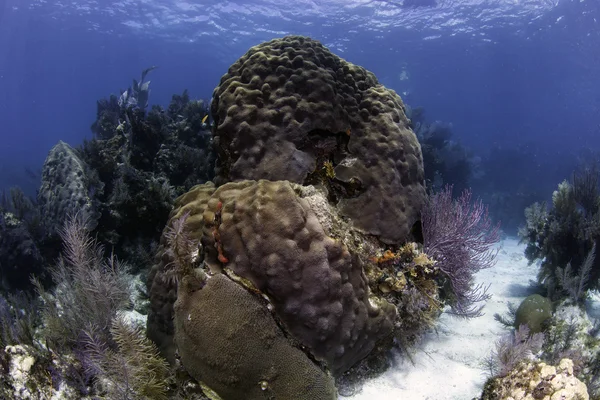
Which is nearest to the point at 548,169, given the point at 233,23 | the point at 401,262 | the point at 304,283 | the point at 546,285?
the point at 546,285

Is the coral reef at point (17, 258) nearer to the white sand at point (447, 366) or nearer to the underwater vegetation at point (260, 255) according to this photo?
the underwater vegetation at point (260, 255)

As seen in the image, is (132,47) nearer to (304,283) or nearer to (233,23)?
(233,23)

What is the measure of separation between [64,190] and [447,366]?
6358 millimetres

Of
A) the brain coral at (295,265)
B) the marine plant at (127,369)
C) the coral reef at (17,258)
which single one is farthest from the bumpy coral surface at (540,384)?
the coral reef at (17,258)

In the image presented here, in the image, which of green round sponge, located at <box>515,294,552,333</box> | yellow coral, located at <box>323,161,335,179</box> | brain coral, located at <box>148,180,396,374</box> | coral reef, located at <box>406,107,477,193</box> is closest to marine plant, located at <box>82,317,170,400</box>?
brain coral, located at <box>148,180,396,374</box>

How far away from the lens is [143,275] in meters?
5.45

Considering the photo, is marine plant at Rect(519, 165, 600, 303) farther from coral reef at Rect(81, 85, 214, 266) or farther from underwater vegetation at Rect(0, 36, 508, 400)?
coral reef at Rect(81, 85, 214, 266)

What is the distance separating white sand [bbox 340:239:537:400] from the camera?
3691 millimetres

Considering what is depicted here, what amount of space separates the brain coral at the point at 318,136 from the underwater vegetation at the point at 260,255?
0.02 meters

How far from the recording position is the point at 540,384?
8.98 ft

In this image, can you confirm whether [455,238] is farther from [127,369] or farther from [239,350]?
[127,369]

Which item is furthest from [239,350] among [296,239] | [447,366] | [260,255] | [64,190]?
[64,190]

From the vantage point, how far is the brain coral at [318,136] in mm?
4031

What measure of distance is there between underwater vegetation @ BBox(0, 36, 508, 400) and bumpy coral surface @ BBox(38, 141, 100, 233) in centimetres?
3
